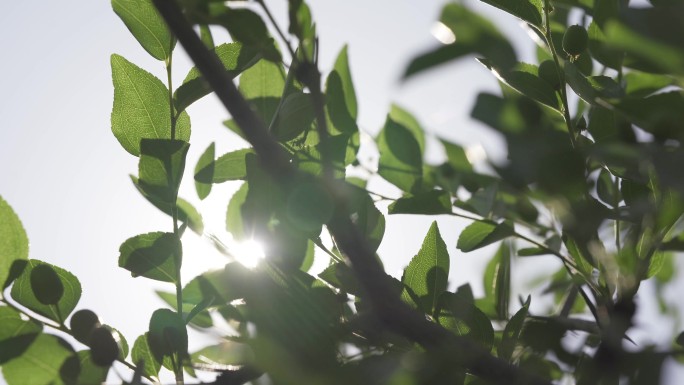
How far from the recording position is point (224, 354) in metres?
0.69

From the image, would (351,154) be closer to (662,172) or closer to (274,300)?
(274,300)

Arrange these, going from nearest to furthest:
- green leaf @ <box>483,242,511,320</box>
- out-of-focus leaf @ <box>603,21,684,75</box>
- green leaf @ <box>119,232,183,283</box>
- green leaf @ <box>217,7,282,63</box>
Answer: out-of-focus leaf @ <box>603,21,684,75</box> → green leaf @ <box>217,7,282,63</box> → green leaf @ <box>119,232,183,283</box> → green leaf @ <box>483,242,511,320</box>

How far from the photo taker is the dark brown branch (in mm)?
368

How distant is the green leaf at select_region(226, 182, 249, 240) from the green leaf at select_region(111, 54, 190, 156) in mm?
78

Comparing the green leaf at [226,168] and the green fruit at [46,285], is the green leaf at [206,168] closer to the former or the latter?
the green leaf at [226,168]

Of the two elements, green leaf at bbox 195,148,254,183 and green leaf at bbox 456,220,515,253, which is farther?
green leaf at bbox 456,220,515,253

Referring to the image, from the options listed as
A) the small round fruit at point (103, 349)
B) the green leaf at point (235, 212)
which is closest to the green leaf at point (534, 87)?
the green leaf at point (235, 212)

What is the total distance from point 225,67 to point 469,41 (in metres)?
0.25

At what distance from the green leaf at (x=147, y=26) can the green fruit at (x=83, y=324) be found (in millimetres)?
252

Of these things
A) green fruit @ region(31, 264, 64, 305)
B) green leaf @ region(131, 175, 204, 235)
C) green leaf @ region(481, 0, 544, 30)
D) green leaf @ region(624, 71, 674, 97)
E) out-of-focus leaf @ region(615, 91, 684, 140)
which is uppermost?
green leaf @ region(481, 0, 544, 30)

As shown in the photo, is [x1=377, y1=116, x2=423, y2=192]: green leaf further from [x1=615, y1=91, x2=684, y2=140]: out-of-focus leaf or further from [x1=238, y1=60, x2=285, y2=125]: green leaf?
[x1=615, y1=91, x2=684, y2=140]: out-of-focus leaf

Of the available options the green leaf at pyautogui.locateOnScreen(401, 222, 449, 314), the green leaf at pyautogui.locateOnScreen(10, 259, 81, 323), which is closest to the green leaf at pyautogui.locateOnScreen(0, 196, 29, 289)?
the green leaf at pyautogui.locateOnScreen(10, 259, 81, 323)

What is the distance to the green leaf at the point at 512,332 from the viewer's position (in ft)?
1.95

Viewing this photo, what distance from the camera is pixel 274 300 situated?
0.48 metres
